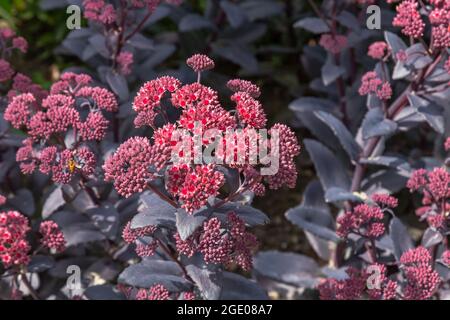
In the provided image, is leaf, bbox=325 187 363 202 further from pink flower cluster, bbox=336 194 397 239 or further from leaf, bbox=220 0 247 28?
leaf, bbox=220 0 247 28

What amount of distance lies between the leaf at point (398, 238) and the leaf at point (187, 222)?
1011 millimetres

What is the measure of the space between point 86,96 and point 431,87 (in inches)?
53.4

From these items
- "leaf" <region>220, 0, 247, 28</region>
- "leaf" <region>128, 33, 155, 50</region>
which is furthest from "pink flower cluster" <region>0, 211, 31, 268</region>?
"leaf" <region>220, 0, 247, 28</region>

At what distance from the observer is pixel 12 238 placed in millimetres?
2133

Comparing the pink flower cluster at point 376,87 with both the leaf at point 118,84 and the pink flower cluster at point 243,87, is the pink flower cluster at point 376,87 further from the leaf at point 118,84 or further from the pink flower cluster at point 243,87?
the leaf at point 118,84

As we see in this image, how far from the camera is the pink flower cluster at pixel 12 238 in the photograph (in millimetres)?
2104

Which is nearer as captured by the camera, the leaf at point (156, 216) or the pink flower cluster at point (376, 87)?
the leaf at point (156, 216)

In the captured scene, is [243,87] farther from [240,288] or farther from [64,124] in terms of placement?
[240,288]

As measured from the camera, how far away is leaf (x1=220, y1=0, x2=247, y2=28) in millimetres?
3523

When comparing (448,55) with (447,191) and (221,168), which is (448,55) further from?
(221,168)

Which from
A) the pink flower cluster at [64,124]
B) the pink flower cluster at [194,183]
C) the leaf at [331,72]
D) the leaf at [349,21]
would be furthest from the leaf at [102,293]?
the leaf at [349,21]

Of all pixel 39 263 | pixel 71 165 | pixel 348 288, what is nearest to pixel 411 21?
pixel 348 288

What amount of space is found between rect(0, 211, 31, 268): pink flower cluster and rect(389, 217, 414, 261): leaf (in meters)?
1.38

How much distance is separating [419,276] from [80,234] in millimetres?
Result: 1276
